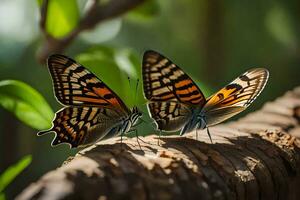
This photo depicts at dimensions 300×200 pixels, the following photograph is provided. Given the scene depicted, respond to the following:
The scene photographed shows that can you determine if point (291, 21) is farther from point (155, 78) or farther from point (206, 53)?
point (155, 78)

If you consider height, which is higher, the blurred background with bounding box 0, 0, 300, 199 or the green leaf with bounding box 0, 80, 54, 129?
the green leaf with bounding box 0, 80, 54, 129

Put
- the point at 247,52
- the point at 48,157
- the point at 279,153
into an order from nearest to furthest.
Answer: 1. the point at 279,153
2. the point at 247,52
3. the point at 48,157

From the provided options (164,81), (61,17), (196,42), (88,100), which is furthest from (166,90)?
(196,42)

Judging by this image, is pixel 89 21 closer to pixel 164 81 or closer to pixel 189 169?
pixel 164 81

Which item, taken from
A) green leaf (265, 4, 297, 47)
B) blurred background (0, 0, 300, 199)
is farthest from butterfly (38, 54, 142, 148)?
green leaf (265, 4, 297, 47)

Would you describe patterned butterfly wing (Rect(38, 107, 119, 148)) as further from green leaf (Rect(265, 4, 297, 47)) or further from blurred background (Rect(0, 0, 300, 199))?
green leaf (Rect(265, 4, 297, 47))

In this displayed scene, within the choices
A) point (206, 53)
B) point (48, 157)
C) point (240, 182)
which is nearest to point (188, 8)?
point (206, 53)
